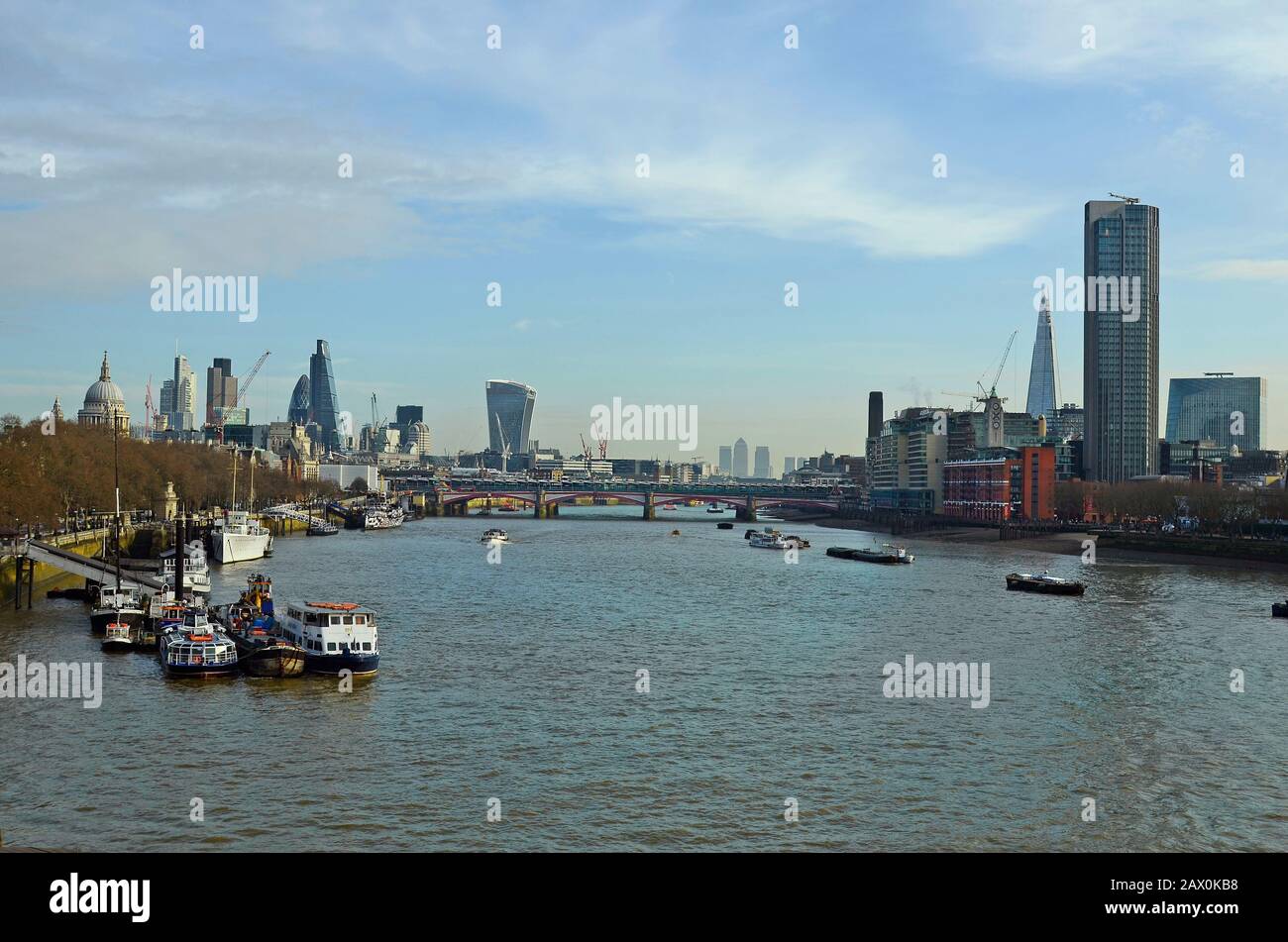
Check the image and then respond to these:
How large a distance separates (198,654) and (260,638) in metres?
3.97

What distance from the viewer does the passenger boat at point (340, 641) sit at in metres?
33.6

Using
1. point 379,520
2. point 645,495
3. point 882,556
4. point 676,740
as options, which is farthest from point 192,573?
point 645,495

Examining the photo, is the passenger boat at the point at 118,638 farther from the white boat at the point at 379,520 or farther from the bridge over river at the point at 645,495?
the bridge over river at the point at 645,495

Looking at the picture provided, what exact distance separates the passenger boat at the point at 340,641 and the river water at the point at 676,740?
0.75 m

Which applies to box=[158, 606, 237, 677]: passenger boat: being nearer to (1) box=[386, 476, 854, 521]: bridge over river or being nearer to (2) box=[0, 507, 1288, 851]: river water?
(2) box=[0, 507, 1288, 851]: river water

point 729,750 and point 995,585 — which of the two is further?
point 995,585

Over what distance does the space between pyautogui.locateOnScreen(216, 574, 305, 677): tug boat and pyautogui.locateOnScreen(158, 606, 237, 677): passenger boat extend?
533mm

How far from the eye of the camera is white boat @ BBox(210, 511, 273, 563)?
7688 cm

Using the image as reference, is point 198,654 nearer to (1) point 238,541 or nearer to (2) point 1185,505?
(1) point 238,541

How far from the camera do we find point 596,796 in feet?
68.9

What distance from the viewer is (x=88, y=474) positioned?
71500mm
